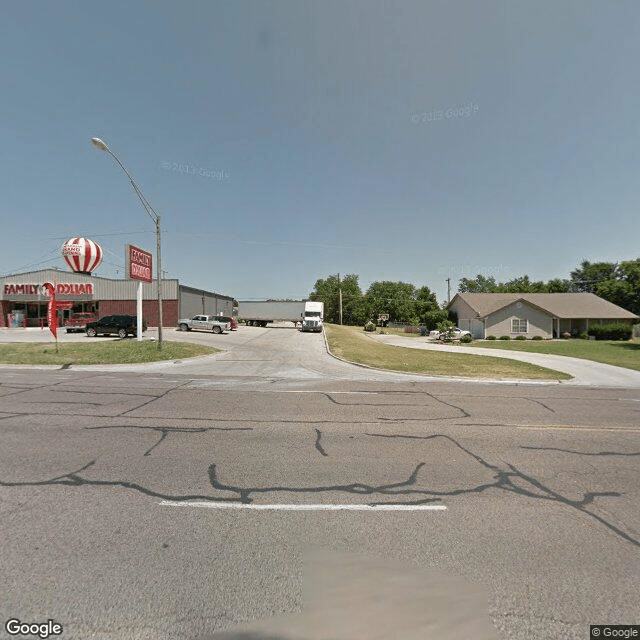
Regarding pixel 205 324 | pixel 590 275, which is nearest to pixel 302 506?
pixel 205 324

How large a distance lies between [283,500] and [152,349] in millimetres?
16672

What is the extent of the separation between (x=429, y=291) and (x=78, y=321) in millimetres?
47667

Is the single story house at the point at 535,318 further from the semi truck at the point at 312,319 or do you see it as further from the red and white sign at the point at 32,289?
the red and white sign at the point at 32,289

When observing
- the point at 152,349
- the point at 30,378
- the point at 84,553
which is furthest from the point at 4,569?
the point at 152,349

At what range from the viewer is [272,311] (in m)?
47.0

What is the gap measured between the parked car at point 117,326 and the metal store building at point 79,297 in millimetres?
8880

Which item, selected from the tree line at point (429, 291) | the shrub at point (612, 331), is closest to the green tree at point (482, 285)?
the tree line at point (429, 291)

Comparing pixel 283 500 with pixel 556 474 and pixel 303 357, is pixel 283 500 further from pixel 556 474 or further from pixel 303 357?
pixel 303 357

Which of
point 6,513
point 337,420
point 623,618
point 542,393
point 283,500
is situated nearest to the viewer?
point 623,618

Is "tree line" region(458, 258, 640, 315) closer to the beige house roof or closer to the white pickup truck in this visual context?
the beige house roof

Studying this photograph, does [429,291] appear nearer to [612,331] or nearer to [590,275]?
[612,331]

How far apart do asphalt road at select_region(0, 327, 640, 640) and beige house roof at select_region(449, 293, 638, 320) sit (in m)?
32.9

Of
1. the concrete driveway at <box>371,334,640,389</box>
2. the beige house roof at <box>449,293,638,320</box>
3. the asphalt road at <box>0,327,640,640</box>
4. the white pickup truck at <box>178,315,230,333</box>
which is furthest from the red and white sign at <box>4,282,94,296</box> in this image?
the beige house roof at <box>449,293,638,320</box>

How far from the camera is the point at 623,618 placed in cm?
227
